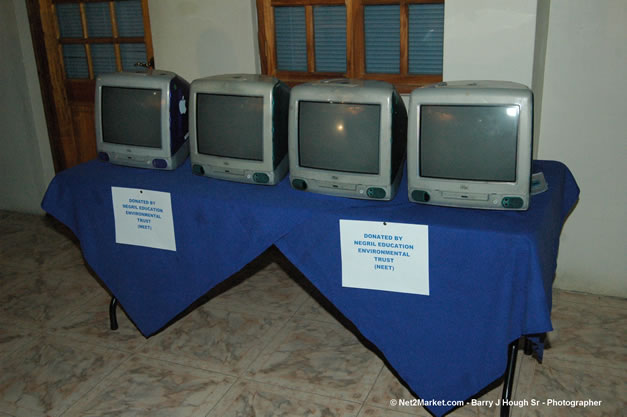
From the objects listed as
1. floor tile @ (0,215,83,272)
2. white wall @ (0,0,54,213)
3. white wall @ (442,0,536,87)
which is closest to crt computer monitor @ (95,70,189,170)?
white wall @ (442,0,536,87)

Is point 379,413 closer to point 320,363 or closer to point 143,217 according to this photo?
point 320,363

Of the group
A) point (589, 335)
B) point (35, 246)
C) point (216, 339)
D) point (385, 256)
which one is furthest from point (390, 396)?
point (35, 246)

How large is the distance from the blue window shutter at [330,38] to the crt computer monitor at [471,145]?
128 centimetres

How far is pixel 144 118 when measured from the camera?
8.27 ft

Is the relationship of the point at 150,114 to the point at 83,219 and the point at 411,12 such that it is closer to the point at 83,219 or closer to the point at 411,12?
the point at 83,219

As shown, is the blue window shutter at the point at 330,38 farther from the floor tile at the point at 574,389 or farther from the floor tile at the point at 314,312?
the floor tile at the point at 574,389

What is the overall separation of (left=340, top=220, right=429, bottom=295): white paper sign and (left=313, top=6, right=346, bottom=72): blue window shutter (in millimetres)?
1475

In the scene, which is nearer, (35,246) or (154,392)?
(154,392)

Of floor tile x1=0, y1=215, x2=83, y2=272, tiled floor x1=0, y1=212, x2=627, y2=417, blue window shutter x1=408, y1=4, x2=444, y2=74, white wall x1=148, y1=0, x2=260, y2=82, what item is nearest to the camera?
tiled floor x1=0, y1=212, x2=627, y2=417

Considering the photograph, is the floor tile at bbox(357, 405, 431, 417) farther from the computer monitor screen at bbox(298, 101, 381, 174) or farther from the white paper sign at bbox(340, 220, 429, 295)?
the computer monitor screen at bbox(298, 101, 381, 174)

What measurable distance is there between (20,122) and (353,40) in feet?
7.78

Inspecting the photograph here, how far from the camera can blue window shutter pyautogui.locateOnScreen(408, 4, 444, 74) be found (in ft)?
9.77

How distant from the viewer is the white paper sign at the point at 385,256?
6.42ft

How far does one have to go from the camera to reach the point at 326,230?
2.09m
